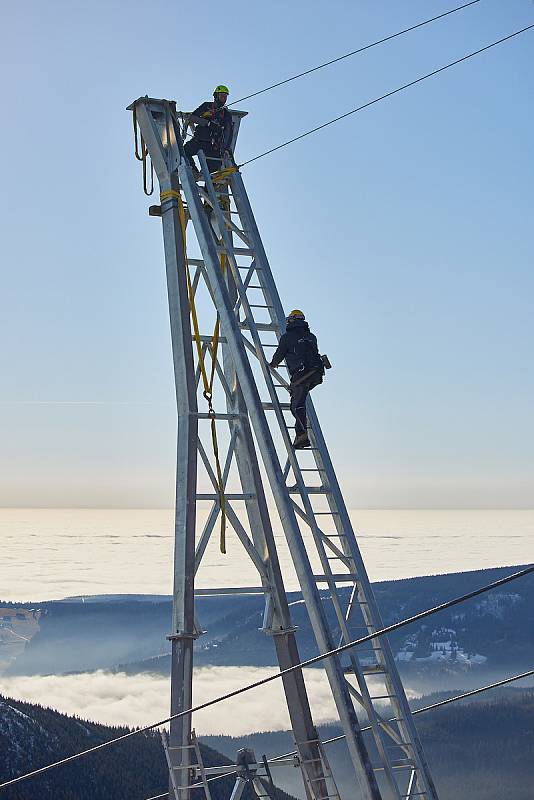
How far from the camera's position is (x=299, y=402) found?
14.4 metres

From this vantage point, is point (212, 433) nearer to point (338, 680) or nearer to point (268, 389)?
point (268, 389)

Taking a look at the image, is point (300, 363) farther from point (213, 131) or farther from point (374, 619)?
point (213, 131)

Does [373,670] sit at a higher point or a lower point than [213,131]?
lower

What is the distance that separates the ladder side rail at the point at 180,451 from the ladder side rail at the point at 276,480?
2.16ft

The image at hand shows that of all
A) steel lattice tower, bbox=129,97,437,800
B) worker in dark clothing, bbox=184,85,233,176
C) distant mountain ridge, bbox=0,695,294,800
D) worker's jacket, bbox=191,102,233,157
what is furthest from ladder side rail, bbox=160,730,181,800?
distant mountain ridge, bbox=0,695,294,800

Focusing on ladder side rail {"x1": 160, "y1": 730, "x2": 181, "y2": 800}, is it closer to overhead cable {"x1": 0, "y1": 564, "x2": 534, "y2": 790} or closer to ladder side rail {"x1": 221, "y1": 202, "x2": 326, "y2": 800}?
overhead cable {"x1": 0, "y1": 564, "x2": 534, "y2": 790}

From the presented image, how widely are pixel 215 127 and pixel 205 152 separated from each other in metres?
0.45

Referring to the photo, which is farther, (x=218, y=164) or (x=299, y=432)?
(x=218, y=164)

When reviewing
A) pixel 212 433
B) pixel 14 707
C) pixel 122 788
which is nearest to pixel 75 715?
pixel 14 707

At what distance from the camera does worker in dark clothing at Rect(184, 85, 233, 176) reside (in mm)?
16375

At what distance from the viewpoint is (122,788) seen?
143750 millimetres

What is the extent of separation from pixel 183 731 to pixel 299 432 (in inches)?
167

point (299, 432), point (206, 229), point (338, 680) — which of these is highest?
point (206, 229)

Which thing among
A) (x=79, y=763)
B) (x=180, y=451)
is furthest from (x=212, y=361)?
(x=79, y=763)
